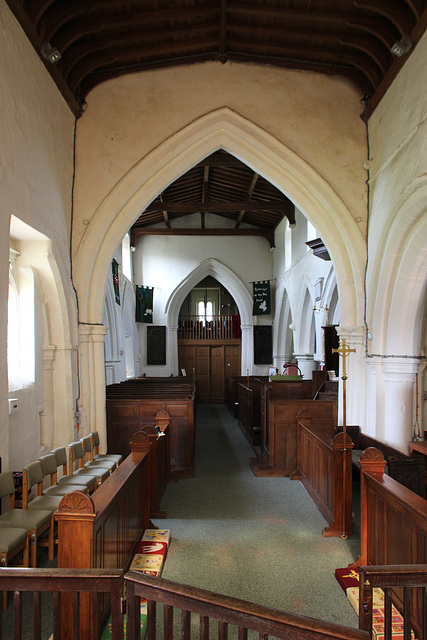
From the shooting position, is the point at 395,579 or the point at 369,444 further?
the point at 369,444

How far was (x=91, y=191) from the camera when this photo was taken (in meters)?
6.24

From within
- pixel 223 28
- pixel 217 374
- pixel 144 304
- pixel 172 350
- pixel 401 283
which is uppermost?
pixel 223 28

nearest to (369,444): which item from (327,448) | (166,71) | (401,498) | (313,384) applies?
(327,448)

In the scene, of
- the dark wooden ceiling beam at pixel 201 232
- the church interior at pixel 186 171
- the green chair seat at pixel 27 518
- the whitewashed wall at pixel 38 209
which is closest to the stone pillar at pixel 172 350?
the dark wooden ceiling beam at pixel 201 232

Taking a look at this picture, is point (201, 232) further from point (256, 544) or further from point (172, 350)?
point (256, 544)

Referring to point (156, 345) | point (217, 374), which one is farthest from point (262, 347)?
point (156, 345)

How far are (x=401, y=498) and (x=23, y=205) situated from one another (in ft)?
13.1

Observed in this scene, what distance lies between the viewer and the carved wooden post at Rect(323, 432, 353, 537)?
13.1 feet

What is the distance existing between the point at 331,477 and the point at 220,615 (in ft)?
9.91

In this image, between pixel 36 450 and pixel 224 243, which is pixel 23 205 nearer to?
pixel 36 450

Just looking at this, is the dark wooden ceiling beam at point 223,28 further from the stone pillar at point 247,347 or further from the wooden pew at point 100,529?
the stone pillar at point 247,347

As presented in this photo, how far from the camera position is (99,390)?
628cm

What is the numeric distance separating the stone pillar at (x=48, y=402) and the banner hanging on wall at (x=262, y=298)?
9296mm

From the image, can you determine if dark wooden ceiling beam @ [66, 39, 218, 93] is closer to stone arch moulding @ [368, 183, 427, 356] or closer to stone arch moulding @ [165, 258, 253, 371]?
stone arch moulding @ [368, 183, 427, 356]
